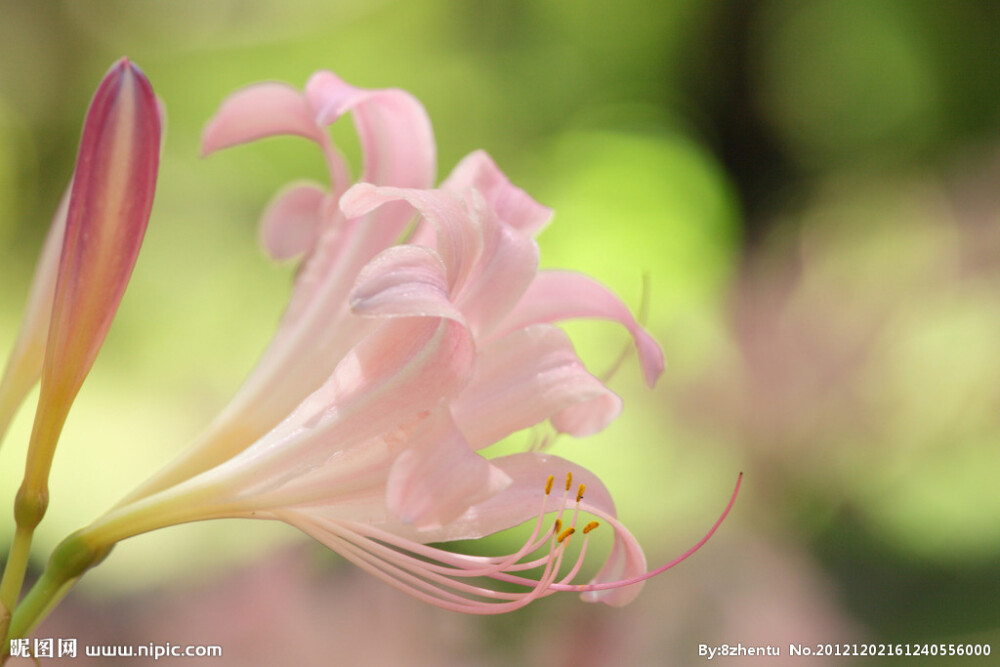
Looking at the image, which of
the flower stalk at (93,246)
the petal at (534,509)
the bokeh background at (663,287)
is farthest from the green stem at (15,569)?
the bokeh background at (663,287)

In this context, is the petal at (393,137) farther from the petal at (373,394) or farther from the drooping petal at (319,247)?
the petal at (373,394)

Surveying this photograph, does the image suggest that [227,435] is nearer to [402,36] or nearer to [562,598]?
[562,598]

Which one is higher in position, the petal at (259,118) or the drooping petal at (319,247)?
the petal at (259,118)

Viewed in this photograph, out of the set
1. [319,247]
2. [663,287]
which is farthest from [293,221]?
[663,287]

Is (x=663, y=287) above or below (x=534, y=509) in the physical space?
above

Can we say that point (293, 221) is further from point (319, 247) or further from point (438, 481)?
point (438, 481)

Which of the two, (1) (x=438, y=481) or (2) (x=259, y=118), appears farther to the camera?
(2) (x=259, y=118)

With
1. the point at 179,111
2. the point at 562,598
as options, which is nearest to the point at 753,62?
the point at 179,111
